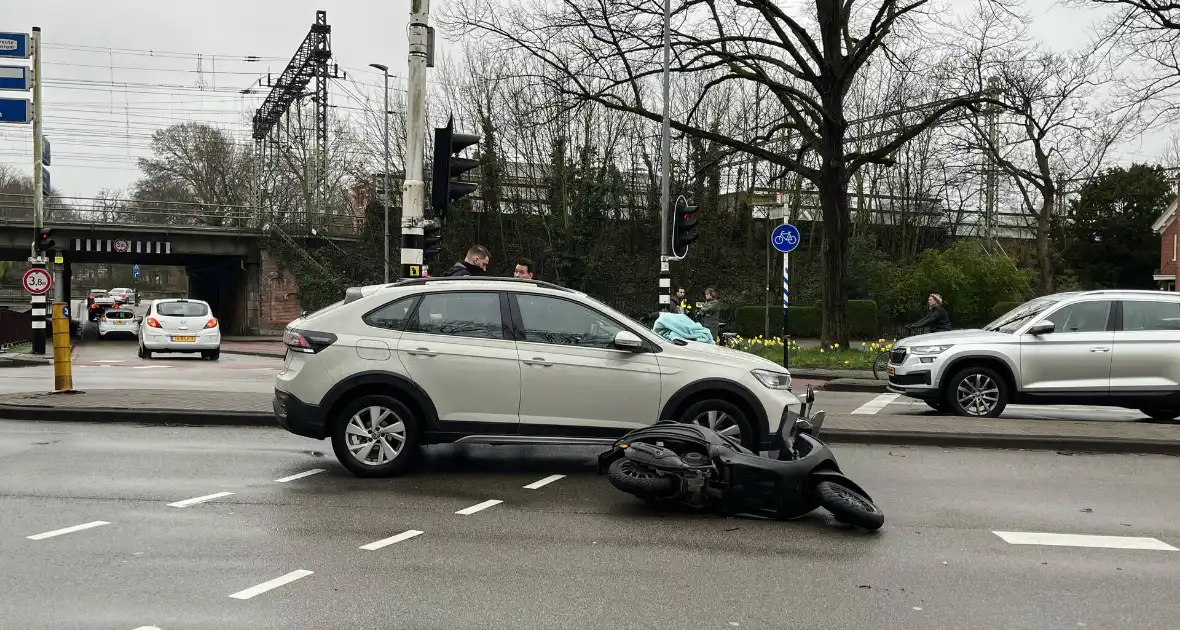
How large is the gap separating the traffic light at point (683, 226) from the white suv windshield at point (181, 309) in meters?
12.8

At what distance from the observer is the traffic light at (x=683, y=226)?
18578mm

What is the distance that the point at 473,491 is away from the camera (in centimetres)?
748

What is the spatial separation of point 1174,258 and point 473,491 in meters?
48.1

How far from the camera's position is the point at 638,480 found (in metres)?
6.70

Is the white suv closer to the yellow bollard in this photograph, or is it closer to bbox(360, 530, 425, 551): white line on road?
bbox(360, 530, 425, 551): white line on road

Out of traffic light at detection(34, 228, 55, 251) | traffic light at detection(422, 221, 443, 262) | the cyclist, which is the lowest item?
the cyclist

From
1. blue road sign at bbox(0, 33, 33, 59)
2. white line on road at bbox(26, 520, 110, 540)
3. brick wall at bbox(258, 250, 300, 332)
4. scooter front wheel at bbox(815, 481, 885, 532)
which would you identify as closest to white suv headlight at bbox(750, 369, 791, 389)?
scooter front wheel at bbox(815, 481, 885, 532)

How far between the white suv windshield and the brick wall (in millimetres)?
19458

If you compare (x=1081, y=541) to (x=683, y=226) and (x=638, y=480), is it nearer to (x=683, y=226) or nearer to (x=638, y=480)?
(x=638, y=480)

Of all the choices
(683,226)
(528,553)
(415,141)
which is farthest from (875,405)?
(528,553)

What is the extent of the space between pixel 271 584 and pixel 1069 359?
35.8 ft

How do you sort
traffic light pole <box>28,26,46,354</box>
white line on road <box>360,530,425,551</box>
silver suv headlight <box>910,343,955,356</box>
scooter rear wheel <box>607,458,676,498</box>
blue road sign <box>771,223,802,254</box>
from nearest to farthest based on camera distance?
white line on road <box>360,530,425,551</box>
scooter rear wheel <box>607,458,676,498</box>
silver suv headlight <box>910,343,955,356</box>
traffic light pole <box>28,26,46,354</box>
blue road sign <box>771,223,802,254</box>

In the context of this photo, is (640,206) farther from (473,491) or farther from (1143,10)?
(473,491)

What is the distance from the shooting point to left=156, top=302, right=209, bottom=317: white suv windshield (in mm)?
24609
